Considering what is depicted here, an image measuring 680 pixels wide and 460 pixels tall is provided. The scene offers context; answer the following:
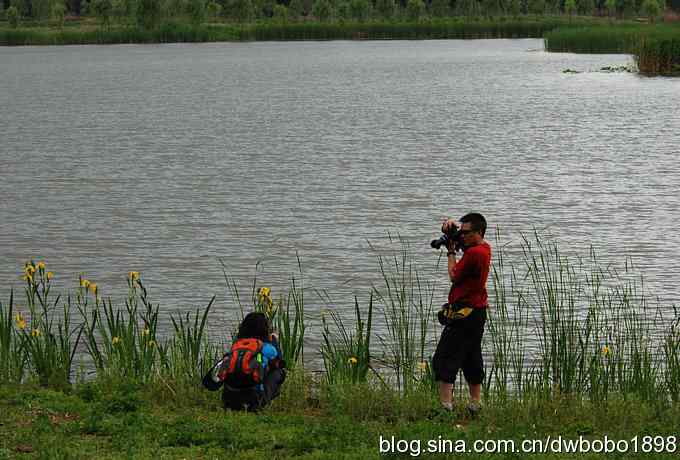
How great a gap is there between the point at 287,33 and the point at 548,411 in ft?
382

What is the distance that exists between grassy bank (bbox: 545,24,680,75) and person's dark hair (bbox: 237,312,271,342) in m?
52.2

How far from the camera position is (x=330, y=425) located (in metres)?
8.80

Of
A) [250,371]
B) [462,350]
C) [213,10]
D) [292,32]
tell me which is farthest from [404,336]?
[213,10]

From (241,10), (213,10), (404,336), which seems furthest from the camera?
(213,10)

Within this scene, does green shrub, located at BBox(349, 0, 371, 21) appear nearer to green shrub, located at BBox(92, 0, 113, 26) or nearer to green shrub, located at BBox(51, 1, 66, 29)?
green shrub, located at BBox(92, 0, 113, 26)

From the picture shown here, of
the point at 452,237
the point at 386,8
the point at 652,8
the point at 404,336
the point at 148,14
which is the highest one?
the point at 452,237

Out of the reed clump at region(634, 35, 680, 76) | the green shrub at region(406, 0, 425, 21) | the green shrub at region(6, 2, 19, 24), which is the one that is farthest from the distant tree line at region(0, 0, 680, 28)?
the reed clump at region(634, 35, 680, 76)

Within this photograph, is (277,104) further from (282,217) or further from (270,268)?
(270,268)

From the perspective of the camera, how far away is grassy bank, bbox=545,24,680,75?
5938 centimetres

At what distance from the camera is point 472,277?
9523mm

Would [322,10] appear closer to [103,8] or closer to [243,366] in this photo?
[103,8]

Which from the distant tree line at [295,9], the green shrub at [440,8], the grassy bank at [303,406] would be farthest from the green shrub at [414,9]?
the grassy bank at [303,406]

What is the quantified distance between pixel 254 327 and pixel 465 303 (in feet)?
5.64

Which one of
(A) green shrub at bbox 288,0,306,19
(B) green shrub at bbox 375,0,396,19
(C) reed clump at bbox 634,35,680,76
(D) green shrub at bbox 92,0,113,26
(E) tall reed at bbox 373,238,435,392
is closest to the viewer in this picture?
(E) tall reed at bbox 373,238,435,392
